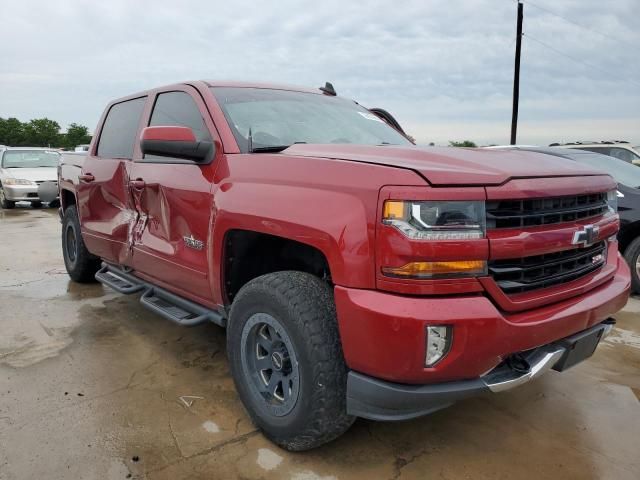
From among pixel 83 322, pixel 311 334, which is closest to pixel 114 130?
pixel 83 322

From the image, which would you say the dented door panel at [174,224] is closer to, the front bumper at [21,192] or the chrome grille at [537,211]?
the chrome grille at [537,211]

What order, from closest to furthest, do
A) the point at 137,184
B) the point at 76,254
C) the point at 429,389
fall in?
the point at 429,389 → the point at 137,184 → the point at 76,254

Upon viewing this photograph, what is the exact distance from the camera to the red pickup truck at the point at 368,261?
2014 millimetres

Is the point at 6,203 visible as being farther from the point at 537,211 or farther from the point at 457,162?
the point at 537,211

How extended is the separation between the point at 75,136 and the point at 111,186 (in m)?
44.6

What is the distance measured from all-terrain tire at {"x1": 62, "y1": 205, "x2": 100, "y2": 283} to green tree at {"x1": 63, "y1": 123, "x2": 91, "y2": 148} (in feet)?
132

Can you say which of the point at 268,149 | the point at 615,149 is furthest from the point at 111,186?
the point at 615,149

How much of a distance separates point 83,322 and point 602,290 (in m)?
3.91

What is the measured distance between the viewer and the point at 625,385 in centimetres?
337

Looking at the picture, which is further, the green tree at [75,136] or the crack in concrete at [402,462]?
the green tree at [75,136]

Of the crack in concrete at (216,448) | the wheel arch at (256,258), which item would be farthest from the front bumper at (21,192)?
the crack in concrete at (216,448)

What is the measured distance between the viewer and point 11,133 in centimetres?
4516

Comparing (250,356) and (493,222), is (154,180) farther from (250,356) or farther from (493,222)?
(493,222)

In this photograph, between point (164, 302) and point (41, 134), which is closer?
point (164, 302)
